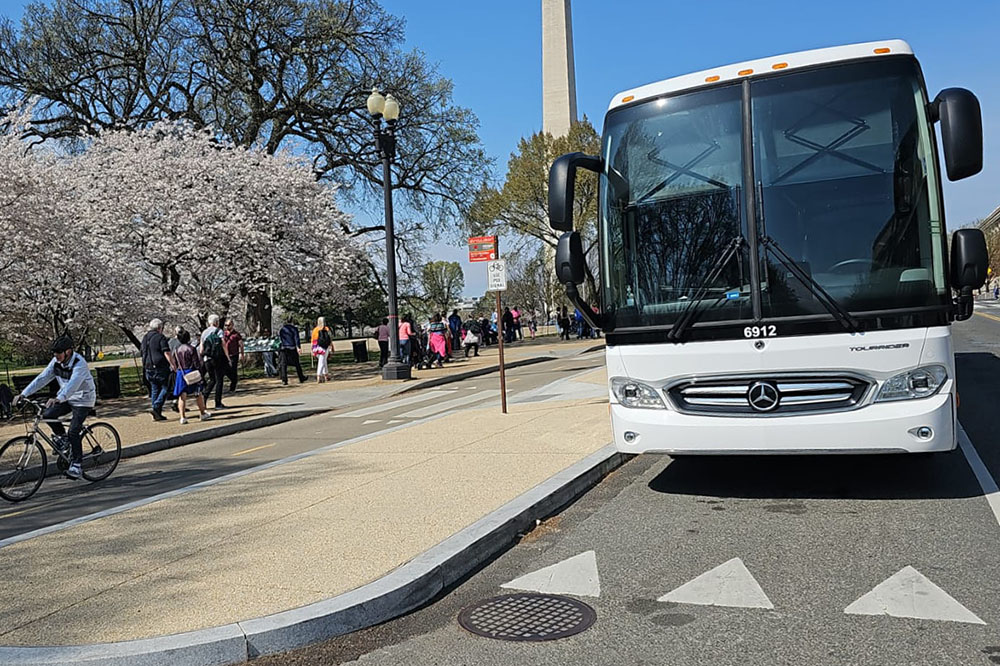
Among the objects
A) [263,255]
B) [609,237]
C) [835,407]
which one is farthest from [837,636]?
[263,255]

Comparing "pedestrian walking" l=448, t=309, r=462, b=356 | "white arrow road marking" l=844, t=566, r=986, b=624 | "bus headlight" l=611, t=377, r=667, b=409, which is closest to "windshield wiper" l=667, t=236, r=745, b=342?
"bus headlight" l=611, t=377, r=667, b=409

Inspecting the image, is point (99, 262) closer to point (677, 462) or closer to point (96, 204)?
point (96, 204)

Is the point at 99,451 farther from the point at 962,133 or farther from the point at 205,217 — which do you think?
the point at 205,217

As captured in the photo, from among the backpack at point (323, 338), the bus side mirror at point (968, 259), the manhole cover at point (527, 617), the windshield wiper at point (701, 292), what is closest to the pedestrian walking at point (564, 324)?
the backpack at point (323, 338)

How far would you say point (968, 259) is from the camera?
20.9ft

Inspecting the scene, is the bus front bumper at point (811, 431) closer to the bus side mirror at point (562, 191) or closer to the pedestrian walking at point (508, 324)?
the bus side mirror at point (562, 191)

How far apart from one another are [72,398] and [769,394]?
7.42 metres

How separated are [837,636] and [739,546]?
5.23ft

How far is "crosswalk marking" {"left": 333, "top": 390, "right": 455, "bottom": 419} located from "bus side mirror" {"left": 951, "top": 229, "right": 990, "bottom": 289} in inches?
429

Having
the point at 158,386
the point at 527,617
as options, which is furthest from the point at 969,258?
the point at 158,386

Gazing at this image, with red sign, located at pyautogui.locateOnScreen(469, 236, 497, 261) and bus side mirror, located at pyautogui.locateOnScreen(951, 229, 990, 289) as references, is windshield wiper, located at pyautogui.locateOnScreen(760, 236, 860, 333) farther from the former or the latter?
red sign, located at pyautogui.locateOnScreen(469, 236, 497, 261)

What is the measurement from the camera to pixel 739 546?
5855 millimetres

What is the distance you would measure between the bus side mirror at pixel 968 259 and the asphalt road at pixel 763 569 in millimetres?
1632

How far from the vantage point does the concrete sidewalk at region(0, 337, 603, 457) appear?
13.9 m
